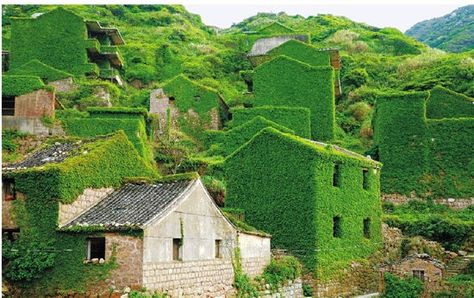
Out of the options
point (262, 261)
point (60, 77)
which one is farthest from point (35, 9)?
point (262, 261)

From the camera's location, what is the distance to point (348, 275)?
30922 mm

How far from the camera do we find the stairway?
1228 inches

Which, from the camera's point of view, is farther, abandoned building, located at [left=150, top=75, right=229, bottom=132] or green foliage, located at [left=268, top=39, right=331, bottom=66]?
green foliage, located at [left=268, top=39, right=331, bottom=66]

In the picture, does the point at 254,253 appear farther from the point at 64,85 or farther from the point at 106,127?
the point at 64,85

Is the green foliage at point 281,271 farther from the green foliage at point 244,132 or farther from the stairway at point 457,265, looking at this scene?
the green foliage at point 244,132

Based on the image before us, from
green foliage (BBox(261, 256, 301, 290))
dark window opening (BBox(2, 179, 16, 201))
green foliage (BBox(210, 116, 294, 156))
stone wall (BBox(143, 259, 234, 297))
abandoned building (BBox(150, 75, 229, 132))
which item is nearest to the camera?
stone wall (BBox(143, 259, 234, 297))

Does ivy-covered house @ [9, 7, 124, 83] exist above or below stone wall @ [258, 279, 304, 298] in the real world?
above

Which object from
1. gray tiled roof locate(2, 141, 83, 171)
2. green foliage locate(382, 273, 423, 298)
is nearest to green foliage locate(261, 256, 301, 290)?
green foliage locate(382, 273, 423, 298)

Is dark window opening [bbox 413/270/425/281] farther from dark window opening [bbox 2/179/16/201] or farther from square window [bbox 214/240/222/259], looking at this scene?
dark window opening [bbox 2/179/16/201]

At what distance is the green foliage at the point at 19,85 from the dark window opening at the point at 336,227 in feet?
66.1

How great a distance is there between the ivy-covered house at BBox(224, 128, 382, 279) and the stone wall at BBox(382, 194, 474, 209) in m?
8.64

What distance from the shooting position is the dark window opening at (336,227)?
102 ft

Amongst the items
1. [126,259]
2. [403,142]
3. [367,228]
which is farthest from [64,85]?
[126,259]

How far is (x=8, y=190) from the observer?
19688mm
